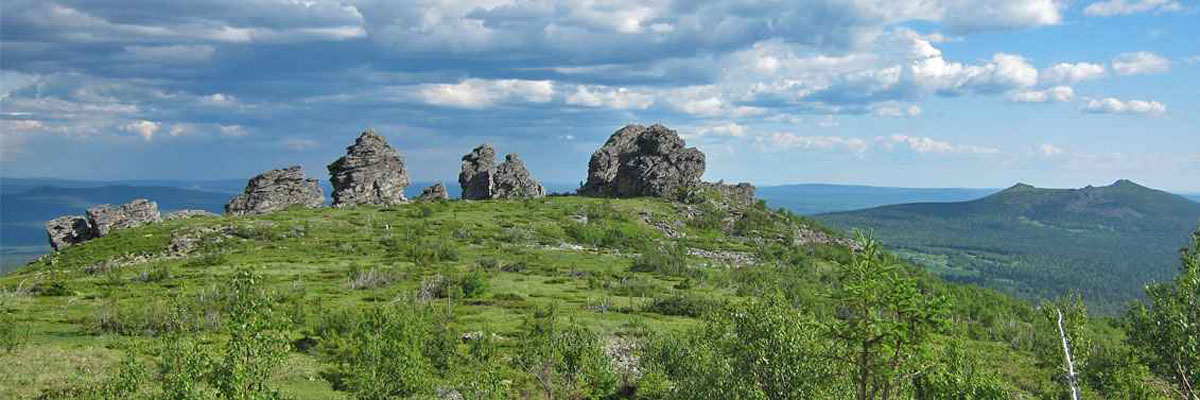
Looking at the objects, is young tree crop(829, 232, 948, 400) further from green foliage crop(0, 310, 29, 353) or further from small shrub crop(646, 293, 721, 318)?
small shrub crop(646, 293, 721, 318)

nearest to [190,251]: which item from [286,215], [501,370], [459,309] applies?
[286,215]

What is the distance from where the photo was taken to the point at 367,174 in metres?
185

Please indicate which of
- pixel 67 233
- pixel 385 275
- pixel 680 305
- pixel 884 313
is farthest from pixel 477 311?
pixel 67 233

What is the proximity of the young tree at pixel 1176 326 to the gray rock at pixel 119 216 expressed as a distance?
152644mm

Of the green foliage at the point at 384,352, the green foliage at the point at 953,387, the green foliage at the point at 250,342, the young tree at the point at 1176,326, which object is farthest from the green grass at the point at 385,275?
the young tree at the point at 1176,326

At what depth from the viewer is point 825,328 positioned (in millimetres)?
25969

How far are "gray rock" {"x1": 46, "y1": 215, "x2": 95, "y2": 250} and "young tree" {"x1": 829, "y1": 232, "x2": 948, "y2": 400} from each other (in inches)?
6036

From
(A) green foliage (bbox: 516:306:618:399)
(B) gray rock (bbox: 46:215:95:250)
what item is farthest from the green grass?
(A) green foliage (bbox: 516:306:618:399)

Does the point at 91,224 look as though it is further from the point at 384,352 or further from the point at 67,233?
the point at 384,352

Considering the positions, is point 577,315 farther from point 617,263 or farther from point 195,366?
point 195,366

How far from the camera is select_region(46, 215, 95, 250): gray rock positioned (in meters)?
140

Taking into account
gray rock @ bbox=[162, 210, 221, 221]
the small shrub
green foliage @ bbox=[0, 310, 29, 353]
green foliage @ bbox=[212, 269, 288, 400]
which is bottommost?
the small shrub

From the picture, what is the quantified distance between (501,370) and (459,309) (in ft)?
101

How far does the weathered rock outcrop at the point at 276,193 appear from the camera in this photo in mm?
168500
